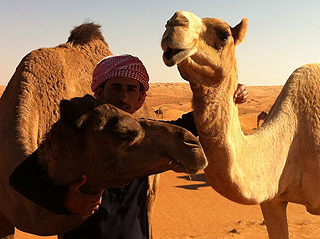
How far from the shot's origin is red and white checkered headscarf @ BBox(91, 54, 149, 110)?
2.65 metres

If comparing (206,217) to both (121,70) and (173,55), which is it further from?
(173,55)

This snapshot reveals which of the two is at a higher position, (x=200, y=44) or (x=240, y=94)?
(x=200, y=44)

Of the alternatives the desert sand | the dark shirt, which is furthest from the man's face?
the desert sand

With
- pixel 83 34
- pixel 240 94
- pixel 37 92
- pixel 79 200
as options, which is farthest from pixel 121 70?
pixel 83 34

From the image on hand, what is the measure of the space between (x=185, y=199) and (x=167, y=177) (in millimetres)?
2459

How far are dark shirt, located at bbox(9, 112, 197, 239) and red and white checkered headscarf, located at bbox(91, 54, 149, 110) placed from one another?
2.41 feet

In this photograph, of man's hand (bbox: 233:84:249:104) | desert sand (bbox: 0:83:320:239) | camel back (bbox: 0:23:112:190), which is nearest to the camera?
camel back (bbox: 0:23:112:190)

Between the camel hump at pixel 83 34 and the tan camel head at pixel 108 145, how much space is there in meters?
3.55

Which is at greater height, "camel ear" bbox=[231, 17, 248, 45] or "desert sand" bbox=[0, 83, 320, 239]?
"camel ear" bbox=[231, 17, 248, 45]

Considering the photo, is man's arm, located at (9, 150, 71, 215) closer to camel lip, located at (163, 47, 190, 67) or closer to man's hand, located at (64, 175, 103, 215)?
man's hand, located at (64, 175, 103, 215)

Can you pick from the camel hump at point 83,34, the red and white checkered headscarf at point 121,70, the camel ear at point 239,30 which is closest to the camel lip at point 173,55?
the red and white checkered headscarf at point 121,70

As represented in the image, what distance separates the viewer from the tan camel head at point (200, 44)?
93.4 inches

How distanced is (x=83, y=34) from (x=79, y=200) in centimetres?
379

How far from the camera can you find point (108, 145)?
1898mm
